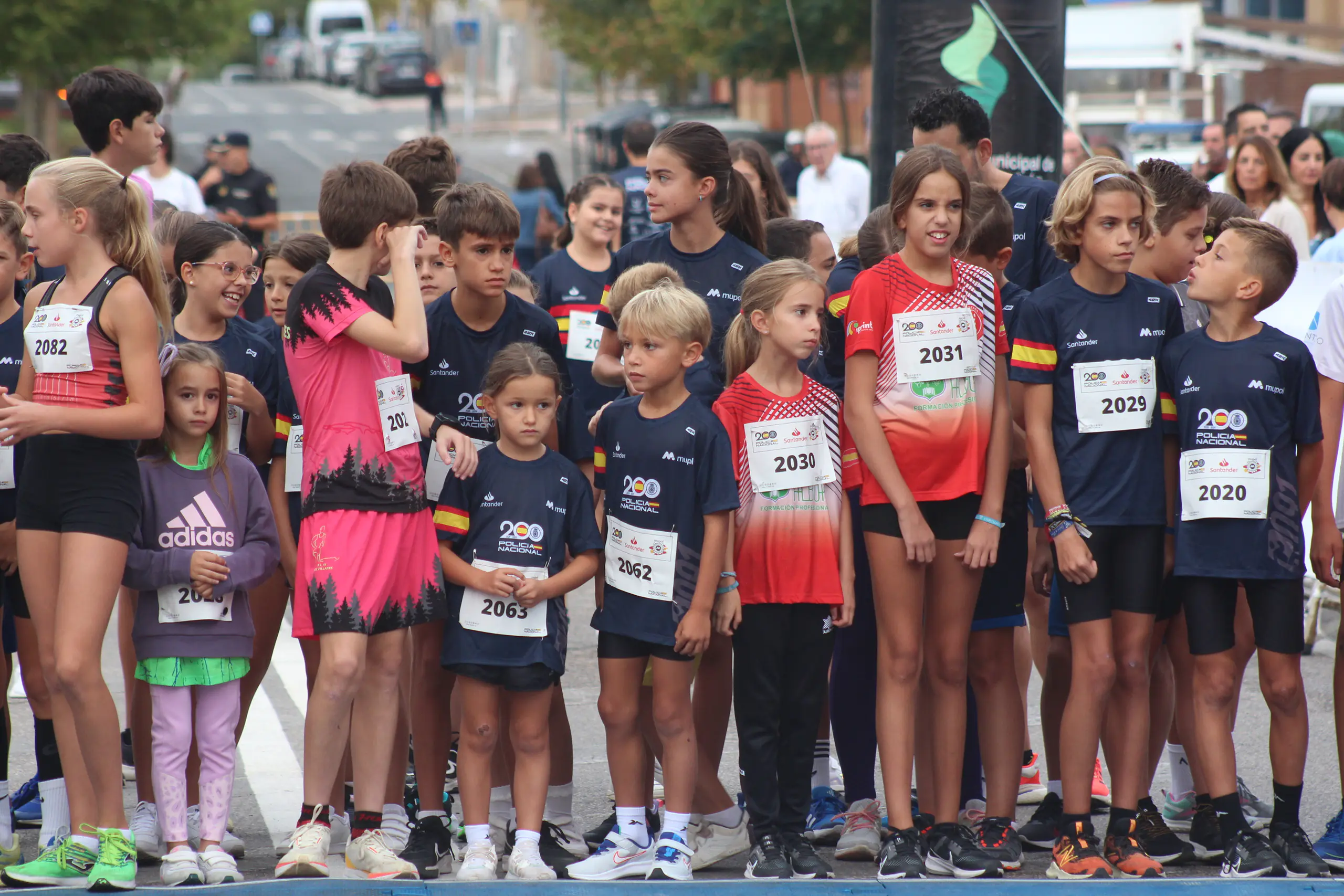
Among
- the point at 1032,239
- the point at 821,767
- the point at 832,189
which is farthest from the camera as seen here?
the point at 832,189

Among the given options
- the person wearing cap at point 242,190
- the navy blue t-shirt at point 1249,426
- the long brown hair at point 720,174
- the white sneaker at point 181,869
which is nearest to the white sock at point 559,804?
the white sneaker at point 181,869

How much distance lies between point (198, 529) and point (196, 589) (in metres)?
0.19

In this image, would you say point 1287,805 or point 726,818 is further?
point 726,818

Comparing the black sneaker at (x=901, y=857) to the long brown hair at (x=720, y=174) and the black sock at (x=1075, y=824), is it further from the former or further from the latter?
the long brown hair at (x=720, y=174)

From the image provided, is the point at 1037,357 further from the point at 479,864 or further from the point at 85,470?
the point at 85,470

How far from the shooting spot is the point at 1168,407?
15.7ft

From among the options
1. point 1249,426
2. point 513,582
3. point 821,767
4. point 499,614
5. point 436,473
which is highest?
point 1249,426

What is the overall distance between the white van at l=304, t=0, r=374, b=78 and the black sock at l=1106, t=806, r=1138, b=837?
190 feet

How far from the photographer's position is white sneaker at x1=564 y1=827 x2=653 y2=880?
4.66 m

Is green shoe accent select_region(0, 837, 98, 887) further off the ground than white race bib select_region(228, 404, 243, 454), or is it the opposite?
white race bib select_region(228, 404, 243, 454)

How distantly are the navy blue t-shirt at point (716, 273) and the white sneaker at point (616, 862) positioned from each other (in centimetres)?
149

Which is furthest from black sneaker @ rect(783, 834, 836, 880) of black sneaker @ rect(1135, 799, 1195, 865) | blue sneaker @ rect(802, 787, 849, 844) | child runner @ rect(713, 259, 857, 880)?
black sneaker @ rect(1135, 799, 1195, 865)

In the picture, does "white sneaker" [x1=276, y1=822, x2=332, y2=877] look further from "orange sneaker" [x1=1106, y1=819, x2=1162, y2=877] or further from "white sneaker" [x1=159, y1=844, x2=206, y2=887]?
"orange sneaker" [x1=1106, y1=819, x2=1162, y2=877]

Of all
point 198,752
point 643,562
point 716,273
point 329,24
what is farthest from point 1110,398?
point 329,24
